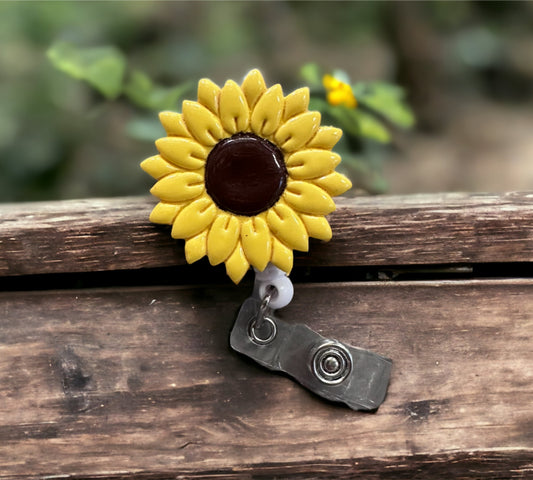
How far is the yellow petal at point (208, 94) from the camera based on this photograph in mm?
517

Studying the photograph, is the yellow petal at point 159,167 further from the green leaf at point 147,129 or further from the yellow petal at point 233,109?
the green leaf at point 147,129

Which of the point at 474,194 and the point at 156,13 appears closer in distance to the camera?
the point at 474,194

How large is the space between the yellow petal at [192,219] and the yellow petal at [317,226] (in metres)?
0.09

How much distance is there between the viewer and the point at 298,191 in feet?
1.73

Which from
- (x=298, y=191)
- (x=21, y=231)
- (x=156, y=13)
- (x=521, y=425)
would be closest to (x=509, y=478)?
(x=521, y=425)

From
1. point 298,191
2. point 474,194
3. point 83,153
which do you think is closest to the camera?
point 298,191

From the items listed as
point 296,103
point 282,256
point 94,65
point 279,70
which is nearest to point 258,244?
point 282,256

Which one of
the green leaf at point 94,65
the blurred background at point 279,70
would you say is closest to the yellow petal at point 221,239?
the green leaf at point 94,65

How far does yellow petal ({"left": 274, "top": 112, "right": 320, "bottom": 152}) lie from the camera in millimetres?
519

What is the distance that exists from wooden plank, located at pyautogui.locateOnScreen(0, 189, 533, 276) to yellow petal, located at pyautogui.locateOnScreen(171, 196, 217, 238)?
4 cm

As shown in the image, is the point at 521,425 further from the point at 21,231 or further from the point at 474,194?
the point at 21,231

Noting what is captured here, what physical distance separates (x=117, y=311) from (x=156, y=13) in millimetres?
1108

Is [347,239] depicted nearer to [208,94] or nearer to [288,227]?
[288,227]

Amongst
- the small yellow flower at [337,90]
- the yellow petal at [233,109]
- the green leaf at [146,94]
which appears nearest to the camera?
the yellow petal at [233,109]
